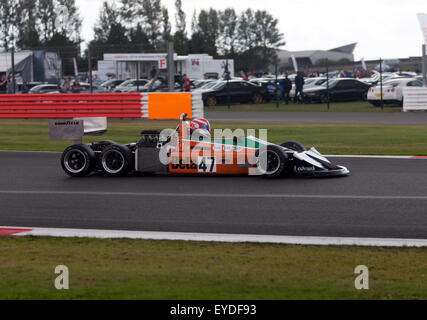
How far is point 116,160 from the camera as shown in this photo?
12258 millimetres

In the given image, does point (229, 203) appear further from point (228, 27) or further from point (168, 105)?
point (228, 27)

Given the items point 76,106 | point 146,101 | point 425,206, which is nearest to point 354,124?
point 146,101

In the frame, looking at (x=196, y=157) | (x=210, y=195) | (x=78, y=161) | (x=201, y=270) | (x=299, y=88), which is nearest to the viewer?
(x=201, y=270)

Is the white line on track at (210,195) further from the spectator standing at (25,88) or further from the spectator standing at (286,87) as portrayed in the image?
the spectator standing at (25,88)

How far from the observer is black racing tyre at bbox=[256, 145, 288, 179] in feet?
37.3

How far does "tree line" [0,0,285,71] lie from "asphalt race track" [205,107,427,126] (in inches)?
1808

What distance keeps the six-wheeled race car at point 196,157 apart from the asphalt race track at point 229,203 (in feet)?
0.63

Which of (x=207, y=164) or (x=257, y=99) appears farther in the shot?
(x=257, y=99)

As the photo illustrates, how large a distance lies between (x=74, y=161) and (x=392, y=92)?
71.8 feet

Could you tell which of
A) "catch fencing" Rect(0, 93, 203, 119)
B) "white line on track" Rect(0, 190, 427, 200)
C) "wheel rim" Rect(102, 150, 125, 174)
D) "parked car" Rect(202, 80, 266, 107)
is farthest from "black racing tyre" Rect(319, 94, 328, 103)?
"white line on track" Rect(0, 190, 427, 200)

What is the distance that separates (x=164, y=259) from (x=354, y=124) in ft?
57.6

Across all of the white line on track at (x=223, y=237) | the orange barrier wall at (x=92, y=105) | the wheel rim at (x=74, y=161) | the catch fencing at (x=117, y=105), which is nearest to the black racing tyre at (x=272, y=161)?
the wheel rim at (x=74, y=161)

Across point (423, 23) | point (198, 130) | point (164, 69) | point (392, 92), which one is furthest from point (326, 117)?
point (164, 69)

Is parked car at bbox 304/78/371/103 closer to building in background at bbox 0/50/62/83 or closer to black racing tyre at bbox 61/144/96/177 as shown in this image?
building in background at bbox 0/50/62/83
